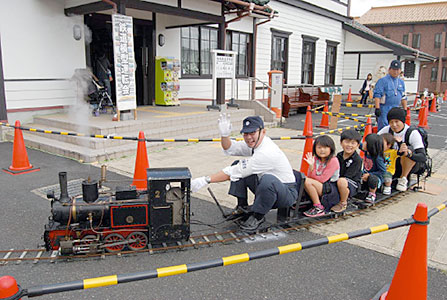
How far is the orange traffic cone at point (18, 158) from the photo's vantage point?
644 centimetres

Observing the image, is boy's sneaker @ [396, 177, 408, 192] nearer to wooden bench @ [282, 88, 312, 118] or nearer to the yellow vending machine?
the yellow vending machine

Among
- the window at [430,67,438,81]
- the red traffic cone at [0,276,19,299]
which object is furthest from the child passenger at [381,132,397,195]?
the window at [430,67,438,81]

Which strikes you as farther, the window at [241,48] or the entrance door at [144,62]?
the window at [241,48]

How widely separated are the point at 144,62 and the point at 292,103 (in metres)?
6.33

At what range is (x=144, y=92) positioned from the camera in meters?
12.6

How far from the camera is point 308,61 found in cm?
1977

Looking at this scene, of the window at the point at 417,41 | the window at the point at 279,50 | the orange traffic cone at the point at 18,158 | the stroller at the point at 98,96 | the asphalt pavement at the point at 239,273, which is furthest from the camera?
the window at the point at 417,41

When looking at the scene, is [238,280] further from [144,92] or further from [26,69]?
[144,92]

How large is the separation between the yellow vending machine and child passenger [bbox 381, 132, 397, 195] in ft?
27.1

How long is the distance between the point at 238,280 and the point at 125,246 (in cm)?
125

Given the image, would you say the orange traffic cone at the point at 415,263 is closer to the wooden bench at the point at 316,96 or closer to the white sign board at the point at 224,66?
the white sign board at the point at 224,66

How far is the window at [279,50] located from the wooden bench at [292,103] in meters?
1.72

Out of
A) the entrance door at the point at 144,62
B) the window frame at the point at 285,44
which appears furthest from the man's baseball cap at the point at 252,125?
the window frame at the point at 285,44

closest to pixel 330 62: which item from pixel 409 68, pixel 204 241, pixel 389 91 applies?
pixel 409 68
